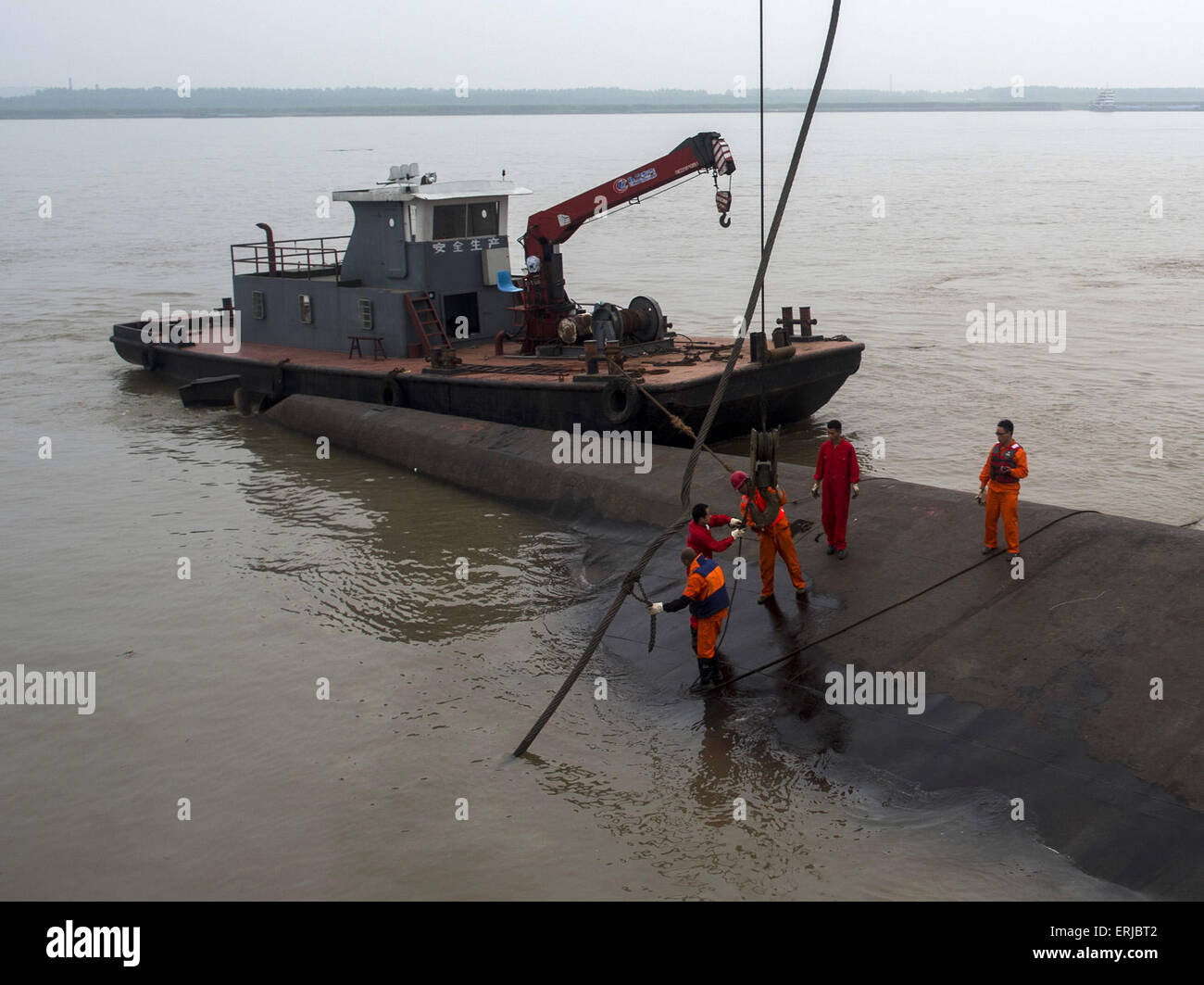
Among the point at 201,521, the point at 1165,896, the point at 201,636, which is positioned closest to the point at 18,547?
the point at 201,521

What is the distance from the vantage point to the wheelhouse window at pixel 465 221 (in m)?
20.3

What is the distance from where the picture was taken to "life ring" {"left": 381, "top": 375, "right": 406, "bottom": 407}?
61.6 feet

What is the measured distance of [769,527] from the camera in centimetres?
1053

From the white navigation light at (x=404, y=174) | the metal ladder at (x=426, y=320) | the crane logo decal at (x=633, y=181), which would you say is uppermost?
the white navigation light at (x=404, y=174)

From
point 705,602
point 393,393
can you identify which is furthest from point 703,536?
point 393,393

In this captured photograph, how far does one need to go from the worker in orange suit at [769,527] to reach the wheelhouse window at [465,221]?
11145mm

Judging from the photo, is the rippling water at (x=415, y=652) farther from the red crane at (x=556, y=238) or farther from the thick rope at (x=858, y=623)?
the red crane at (x=556, y=238)

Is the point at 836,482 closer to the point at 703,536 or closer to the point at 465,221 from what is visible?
the point at 703,536

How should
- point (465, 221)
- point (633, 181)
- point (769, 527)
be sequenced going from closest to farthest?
point (769, 527) < point (633, 181) < point (465, 221)

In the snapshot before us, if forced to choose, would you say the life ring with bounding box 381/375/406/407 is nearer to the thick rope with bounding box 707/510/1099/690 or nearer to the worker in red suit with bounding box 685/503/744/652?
the worker in red suit with bounding box 685/503/744/652

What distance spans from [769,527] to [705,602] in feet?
3.80

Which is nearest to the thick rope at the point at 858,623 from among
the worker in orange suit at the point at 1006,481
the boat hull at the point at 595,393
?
the worker in orange suit at the point at 1006,481

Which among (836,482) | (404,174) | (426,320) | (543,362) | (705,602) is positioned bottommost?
(705,602)
